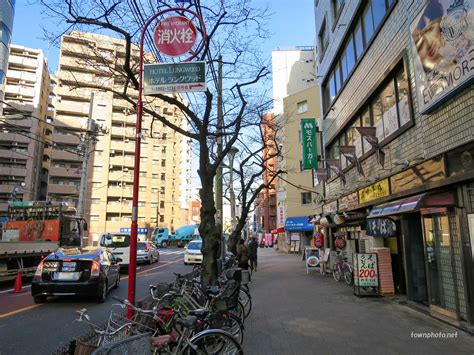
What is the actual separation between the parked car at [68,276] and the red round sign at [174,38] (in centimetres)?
614

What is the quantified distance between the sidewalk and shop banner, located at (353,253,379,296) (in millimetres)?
441

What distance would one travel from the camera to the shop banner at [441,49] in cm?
612

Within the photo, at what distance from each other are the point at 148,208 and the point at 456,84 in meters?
65.9

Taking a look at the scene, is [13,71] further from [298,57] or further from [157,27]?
[157,27]

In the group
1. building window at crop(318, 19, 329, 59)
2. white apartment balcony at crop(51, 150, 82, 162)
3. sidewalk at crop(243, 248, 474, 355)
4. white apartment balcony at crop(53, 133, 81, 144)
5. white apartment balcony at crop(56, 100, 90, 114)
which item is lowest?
sidewalk at crop(243, 248, 474, 355)

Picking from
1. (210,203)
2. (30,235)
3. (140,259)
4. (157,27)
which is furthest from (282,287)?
(140,259)

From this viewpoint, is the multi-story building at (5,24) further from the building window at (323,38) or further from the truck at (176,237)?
the truck at (176,237)

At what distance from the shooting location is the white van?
1855 cm

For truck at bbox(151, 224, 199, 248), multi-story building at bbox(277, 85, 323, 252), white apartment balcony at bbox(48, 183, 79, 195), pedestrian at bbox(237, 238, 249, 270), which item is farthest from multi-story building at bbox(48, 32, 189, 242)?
pedestrian at bbox(237, 238, 249, 270)

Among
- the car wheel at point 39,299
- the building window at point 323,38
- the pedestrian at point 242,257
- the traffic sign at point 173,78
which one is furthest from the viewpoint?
the building window at point 323,38

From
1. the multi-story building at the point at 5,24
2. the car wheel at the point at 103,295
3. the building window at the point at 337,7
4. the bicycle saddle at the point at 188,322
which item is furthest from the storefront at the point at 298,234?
the bicycle saddle at the point at 188,322

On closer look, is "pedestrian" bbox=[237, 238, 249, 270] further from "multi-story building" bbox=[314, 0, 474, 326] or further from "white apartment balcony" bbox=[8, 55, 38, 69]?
"white apartment balcony" bbox=[8, 55, 38, 69]

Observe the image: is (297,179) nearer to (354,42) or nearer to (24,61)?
(354,42)

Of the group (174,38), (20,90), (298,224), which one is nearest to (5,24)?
(174,38)
